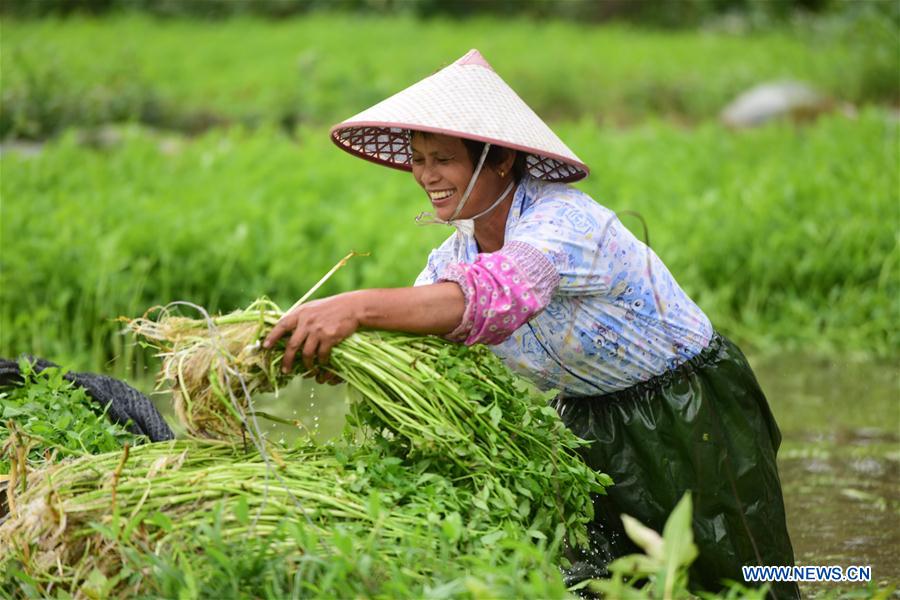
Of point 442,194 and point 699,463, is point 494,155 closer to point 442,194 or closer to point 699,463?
point 442,194

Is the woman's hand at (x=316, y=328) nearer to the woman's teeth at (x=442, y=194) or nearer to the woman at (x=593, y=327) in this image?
the woman at (x=593, y=327)

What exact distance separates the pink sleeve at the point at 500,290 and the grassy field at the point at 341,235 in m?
2.59

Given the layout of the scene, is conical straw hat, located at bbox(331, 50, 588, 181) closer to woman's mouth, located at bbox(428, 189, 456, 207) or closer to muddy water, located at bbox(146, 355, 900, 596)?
woman's mouth, located at bbox(428, 189, 456, 207)

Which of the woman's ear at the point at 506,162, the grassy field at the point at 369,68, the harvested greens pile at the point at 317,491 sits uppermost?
the woman's ear at the point at 506,162

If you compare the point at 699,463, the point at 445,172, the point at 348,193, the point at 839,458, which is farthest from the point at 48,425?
the point at 348,193

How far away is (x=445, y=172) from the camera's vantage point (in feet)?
9.04

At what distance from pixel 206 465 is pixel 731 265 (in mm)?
4302

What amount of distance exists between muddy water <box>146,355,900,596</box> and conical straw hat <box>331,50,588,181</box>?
1018 millimetres

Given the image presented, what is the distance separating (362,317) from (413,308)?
11 centimetres

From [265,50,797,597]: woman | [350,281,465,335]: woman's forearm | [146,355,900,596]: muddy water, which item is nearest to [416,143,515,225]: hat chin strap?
[265,50,797,597]: woman

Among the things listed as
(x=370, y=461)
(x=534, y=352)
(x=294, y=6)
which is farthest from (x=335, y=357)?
(x=294, y=6)

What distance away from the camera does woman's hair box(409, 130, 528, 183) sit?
9.03 ft

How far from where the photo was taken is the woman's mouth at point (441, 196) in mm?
2785

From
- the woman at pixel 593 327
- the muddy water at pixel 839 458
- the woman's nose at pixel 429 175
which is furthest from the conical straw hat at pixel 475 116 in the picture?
the muddy water at pixel 839 458
